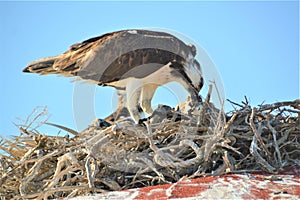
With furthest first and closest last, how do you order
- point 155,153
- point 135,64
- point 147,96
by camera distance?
point 147,96 → point 135,64 → point 155,153

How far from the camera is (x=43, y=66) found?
643cm

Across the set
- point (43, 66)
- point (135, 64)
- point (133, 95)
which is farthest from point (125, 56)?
point (43, 66)

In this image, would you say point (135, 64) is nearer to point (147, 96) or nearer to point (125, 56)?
point (125, 56)

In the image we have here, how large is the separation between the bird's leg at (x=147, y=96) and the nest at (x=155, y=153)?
6.22 ft

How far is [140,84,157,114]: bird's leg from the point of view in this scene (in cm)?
616

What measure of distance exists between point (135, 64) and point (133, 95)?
0.41m

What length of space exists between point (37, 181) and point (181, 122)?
4.04 feet

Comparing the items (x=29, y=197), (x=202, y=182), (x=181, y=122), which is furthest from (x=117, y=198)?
(x=181, y=122)

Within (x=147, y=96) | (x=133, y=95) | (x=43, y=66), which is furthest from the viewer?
(x=43, y=66)

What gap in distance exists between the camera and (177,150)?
3.76 metres

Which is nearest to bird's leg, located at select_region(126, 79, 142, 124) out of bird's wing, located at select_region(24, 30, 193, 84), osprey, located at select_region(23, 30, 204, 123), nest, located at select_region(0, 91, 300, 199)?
osprey, located at select_region(23, 30, 204, 123)

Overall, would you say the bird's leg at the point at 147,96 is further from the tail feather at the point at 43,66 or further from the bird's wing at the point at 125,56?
the tail feather at the point at 43,66

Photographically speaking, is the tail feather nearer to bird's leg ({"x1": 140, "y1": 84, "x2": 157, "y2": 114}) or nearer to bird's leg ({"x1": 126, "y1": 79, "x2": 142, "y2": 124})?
bird's leg ({"x1": 126, "y1": 79, "x2": 142, "y2": 124})

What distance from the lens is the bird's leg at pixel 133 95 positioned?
607cm
